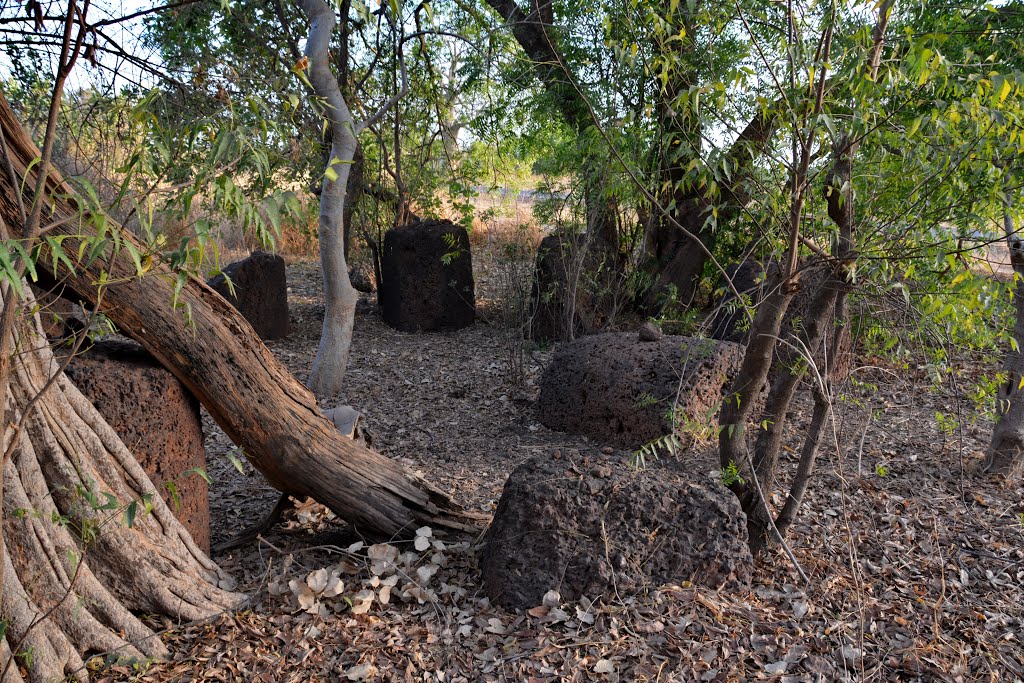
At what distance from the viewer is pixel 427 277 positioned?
26.0 ft

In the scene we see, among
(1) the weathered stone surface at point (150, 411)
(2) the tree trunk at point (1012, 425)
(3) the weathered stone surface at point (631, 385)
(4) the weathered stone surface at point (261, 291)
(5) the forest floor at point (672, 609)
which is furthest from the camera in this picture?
(4) the weathered stone surface at point (261, 291)

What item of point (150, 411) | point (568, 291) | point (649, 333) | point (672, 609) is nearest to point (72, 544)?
point (150, 411)

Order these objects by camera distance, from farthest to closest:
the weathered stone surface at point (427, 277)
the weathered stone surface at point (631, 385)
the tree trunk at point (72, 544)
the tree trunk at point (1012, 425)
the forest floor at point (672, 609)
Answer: the weathered stone surface at point (427, 277)
the weathered stone surface at point (631, 385)
the tree trunk at point (1012, 425)
the forest floor at point (672, 609)
the tree trunk at point (72, 544)

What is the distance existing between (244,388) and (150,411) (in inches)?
13.2

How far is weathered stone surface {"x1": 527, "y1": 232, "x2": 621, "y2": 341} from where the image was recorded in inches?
242

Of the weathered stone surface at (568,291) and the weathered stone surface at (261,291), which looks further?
the weathered stone surface at (261,291)

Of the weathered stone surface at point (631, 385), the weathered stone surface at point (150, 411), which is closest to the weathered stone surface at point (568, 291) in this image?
the weathered stone surface at point (631, 385)

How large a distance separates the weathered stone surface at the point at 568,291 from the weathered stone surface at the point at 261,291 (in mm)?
2539

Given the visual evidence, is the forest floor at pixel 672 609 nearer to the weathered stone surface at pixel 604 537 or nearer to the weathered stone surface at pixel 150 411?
the weathered stone surface at pixel 604 537

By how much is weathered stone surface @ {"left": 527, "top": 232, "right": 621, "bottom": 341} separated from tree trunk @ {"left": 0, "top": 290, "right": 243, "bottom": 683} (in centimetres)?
378


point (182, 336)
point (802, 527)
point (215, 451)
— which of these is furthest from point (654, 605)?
point (215, 451)

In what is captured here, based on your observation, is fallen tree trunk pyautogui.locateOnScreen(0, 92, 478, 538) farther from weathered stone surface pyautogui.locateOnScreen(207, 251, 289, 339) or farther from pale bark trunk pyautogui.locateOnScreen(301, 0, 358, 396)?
weathered stone surface pyautogui.locateOnScreen(207, 251, 289, 339)

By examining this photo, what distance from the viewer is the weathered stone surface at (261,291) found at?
736 cm

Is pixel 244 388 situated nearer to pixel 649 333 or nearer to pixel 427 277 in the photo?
pixel 649 333
